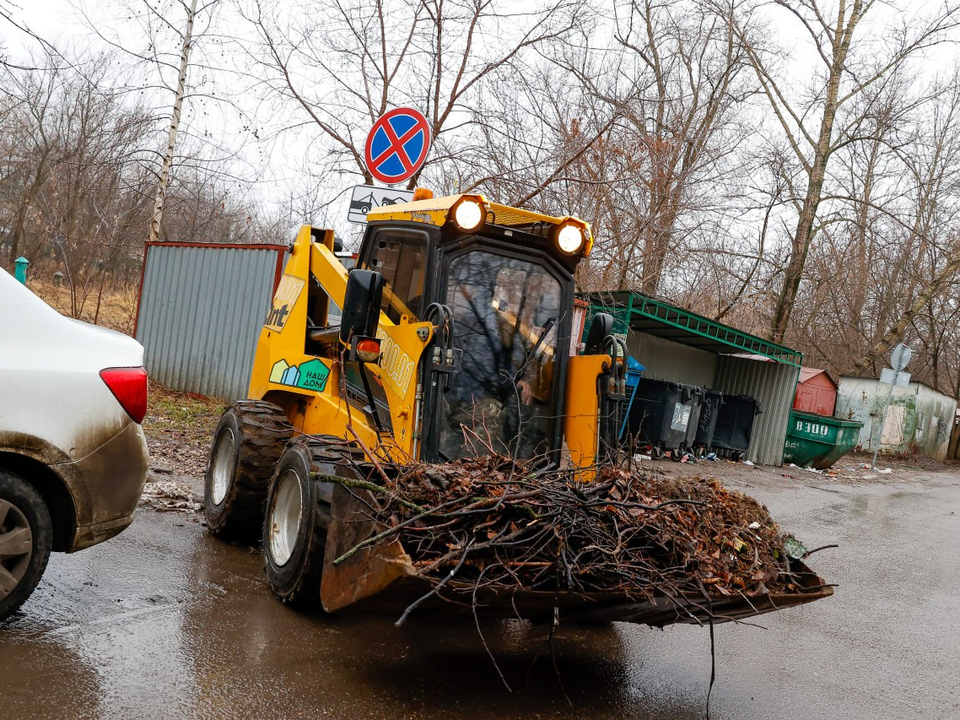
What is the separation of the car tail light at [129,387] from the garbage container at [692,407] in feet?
44.2

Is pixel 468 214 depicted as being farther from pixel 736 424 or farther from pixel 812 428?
pixel 812 428

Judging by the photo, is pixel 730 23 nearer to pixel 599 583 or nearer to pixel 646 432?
pixel 646 432

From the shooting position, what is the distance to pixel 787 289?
76.6 ft

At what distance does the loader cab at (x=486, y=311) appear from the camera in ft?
16.8

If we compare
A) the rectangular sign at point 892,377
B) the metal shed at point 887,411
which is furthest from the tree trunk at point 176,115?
the metal shed at point 887,411

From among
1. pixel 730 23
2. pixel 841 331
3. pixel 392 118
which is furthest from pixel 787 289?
pixel 392 118

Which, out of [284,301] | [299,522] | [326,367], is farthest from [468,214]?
[284,301]

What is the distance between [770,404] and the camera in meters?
19.9

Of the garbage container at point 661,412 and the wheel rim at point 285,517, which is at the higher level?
the garbage container at point 661,412

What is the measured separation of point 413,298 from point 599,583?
219cm

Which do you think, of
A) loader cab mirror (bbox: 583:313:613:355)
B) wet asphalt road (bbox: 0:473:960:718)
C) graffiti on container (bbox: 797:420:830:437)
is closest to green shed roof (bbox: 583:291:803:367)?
graffiti on container (bbox: 797:420:830:437)

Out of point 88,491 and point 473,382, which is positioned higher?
point 473,382

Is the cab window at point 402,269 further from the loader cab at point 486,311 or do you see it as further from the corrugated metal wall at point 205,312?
the corrugated metal wall at point 205,312

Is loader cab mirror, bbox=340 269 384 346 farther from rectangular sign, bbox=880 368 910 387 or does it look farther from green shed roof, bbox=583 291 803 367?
rectangular sign, bbox=880 368 910 387
